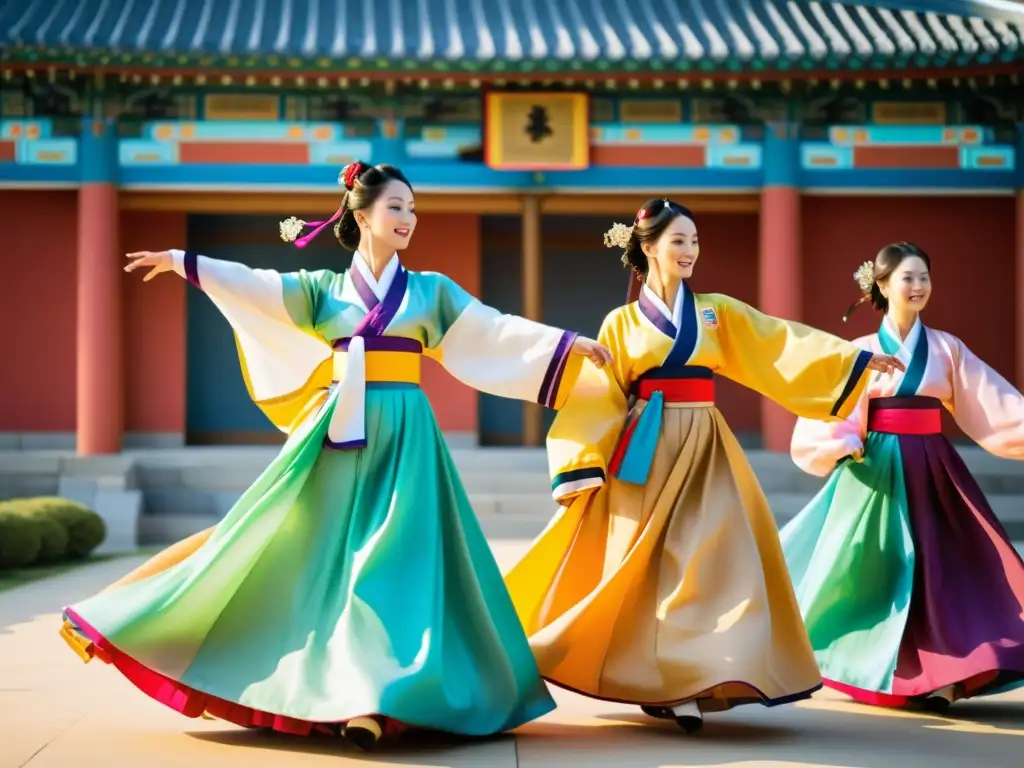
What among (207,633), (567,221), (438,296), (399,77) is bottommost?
(207,633)

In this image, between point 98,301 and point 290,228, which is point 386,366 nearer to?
point 290,228

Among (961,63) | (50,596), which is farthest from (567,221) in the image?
(50,596)

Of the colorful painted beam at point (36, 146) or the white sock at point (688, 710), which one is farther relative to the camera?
the colorful painted beam at point (36, 146)

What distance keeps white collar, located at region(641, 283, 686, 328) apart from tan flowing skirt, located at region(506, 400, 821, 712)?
11.5 inches

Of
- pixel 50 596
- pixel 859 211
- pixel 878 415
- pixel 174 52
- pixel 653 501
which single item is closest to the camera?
pixel 653 501

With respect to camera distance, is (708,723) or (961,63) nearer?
(708,723)

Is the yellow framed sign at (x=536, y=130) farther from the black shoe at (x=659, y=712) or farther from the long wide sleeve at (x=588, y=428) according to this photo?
the black shoe at (x=659, y=712)

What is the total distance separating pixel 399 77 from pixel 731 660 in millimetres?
9075

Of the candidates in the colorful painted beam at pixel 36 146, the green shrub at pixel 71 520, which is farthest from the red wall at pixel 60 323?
the green shrub at pixel 71 520

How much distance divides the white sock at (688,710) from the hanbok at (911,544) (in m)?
0.82

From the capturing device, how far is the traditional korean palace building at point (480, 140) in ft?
41.9

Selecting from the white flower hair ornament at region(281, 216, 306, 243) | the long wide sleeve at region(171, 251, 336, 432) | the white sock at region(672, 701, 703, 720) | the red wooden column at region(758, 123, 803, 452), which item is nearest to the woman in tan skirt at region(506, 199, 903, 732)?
the white sock at region(672, 701, 703, 720)

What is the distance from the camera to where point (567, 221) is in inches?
608

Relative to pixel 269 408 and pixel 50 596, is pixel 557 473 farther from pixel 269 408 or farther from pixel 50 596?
pixel 50 596
